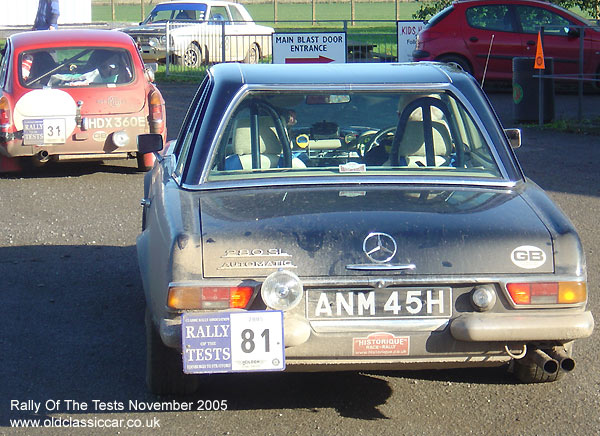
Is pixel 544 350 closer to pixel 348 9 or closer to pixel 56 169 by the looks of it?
pixel 56 169

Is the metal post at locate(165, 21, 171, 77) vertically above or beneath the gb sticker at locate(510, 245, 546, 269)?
beneath

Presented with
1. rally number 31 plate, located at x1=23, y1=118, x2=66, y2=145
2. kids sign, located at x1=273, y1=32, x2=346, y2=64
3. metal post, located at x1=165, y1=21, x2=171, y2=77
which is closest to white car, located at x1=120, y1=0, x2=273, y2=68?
metal post, located at x1=165, y1=21, x2=171, y2=77

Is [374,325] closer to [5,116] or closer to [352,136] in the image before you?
[352,136]

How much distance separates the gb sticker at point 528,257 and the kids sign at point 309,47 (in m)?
15.0

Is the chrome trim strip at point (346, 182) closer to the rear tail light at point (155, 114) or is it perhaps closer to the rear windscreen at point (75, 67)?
the rear tail light at point (155, 114)

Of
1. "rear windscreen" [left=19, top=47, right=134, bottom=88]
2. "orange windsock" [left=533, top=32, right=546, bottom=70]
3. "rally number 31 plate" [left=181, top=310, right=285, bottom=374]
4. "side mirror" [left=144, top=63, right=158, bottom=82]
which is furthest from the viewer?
"orange windsock" [left=533, top=32, right=546, bottom=70]

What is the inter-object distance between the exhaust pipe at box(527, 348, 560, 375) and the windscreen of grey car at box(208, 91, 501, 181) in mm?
1038

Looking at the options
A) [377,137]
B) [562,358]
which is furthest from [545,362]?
[377,137]

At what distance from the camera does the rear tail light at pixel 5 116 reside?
35.9 feet

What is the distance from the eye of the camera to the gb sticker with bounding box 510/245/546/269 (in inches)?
165

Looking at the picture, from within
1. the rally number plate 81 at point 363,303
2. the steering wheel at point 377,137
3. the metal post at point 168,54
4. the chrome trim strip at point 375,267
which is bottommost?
the metal post at point 168,54

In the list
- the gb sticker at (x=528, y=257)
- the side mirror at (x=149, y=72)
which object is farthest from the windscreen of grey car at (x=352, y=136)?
the side mirror at (x=149, y=72)

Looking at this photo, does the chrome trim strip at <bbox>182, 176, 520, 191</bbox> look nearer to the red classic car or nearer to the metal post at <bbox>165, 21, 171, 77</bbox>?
the red classic car

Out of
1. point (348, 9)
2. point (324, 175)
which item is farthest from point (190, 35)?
point (348, 9)
